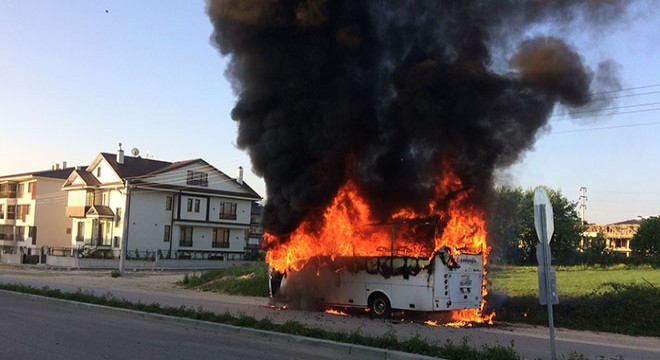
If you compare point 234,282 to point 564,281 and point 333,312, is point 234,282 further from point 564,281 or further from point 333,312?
point 564,281

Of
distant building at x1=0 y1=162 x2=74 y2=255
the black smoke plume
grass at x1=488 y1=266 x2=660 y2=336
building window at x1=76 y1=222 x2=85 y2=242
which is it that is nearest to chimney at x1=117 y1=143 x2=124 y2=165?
building window at x1=76 y1=222 x2=85 y2=242

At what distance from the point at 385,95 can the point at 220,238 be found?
136 ft

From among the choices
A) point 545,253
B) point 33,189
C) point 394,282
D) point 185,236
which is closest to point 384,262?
point 394,282

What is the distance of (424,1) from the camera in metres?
16.3

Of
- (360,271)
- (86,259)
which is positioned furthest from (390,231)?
(86,259)

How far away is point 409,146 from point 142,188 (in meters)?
36.2

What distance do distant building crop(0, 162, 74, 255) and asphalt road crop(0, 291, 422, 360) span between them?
51.5m

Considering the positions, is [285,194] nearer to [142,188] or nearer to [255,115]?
[255,115]

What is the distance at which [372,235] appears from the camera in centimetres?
1595

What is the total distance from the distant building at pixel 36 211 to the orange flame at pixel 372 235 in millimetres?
51514

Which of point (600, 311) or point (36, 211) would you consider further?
point (36, 211)

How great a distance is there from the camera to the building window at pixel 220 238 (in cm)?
5491

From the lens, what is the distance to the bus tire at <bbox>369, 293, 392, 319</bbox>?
1458 centimetres

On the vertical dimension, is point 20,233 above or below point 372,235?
above
